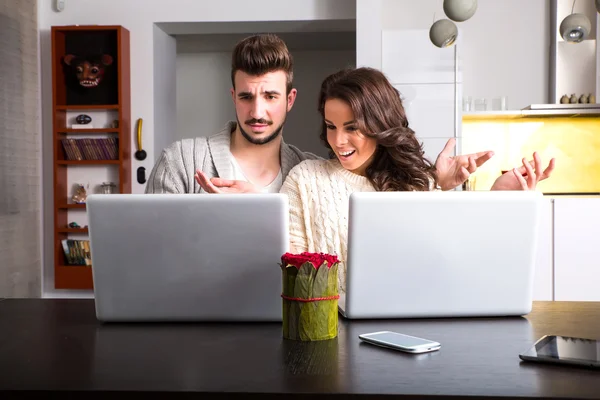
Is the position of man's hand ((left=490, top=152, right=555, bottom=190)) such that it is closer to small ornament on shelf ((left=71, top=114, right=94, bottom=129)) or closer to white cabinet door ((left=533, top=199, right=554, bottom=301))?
white cabinet door ((left=533, top=199, right=554, bottom=301))

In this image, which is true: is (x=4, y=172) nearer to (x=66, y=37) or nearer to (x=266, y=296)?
(x=66, y=37)

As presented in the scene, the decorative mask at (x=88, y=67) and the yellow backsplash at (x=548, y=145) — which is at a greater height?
the decorative mask at (x=88, y=67)

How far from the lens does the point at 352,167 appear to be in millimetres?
2229

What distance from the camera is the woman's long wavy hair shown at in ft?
7.22

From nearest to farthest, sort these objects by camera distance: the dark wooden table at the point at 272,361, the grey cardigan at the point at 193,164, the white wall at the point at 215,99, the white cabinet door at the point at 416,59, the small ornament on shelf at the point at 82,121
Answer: the dark wooden table at the point at 272,361
the grey cardigan at the point at 193,164
the white cabinet door at the point at 416,59
the small ornament on shelf at the point at 82,121
the white wall at the point at 215,99

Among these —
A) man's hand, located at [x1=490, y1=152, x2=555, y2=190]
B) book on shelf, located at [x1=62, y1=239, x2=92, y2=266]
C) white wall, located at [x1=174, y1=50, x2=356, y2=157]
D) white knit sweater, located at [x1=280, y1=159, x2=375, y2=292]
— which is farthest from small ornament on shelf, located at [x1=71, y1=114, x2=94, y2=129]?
man's hand, located at [x1=490, y1=152, x2=555, y2=190]

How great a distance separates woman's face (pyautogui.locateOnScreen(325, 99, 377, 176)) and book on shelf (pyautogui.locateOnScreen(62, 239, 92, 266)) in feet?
13.6

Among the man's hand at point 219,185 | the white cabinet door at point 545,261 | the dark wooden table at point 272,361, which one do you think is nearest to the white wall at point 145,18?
the white cabinet door at point 545,261

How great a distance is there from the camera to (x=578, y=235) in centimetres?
496

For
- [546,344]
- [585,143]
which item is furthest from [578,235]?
[546,344]

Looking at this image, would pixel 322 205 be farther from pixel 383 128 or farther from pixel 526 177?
pixel 526 177

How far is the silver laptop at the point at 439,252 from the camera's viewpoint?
1.56 meters

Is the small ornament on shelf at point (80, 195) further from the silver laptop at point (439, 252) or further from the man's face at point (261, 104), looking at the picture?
the silver laptop at point (439, 252)

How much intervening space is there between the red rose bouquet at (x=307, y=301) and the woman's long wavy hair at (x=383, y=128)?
32.9 inches
